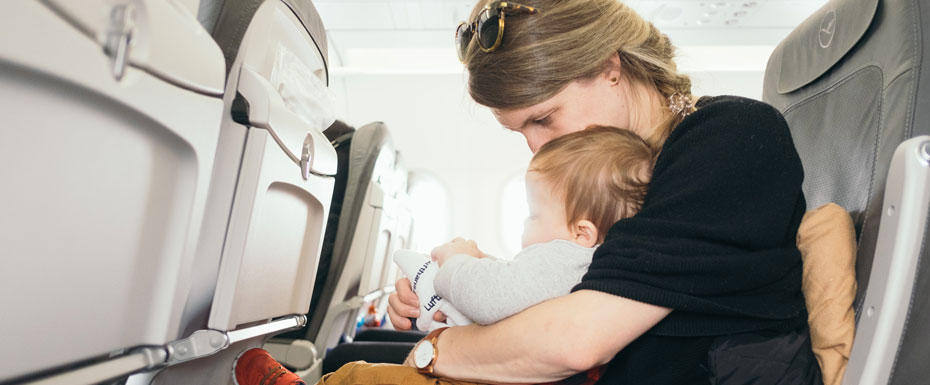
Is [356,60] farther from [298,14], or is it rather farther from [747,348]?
[747,348]

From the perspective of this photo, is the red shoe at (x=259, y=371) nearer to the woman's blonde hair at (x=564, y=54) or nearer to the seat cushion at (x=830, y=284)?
the woman's blonde hair at (x=564, y=54)

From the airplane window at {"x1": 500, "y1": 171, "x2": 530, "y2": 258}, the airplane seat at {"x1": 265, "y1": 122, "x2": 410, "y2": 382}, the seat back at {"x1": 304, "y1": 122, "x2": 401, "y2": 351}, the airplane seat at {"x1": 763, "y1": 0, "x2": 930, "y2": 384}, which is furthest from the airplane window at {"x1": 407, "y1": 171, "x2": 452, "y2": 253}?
the airplane seat at {"x1": 763, "y1": 0, "x2": 930, "y2": 384}

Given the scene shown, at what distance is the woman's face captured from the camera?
1367 millimetres

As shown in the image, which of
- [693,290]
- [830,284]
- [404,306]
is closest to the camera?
[693,290]

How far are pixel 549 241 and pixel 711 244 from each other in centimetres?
34

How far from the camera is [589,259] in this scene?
111 cm

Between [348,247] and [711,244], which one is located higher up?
[711,244]

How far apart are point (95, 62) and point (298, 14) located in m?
0.78

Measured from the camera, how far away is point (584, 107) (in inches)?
53.9

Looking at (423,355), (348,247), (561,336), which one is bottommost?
(348,247)

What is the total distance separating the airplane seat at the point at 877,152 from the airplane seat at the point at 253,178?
107 centimetres

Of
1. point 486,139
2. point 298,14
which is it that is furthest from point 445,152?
point 298,14

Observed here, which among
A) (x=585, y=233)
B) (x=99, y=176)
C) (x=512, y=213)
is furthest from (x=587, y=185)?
(x=512, y=213)

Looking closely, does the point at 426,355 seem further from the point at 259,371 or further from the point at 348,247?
the point at 348,247
